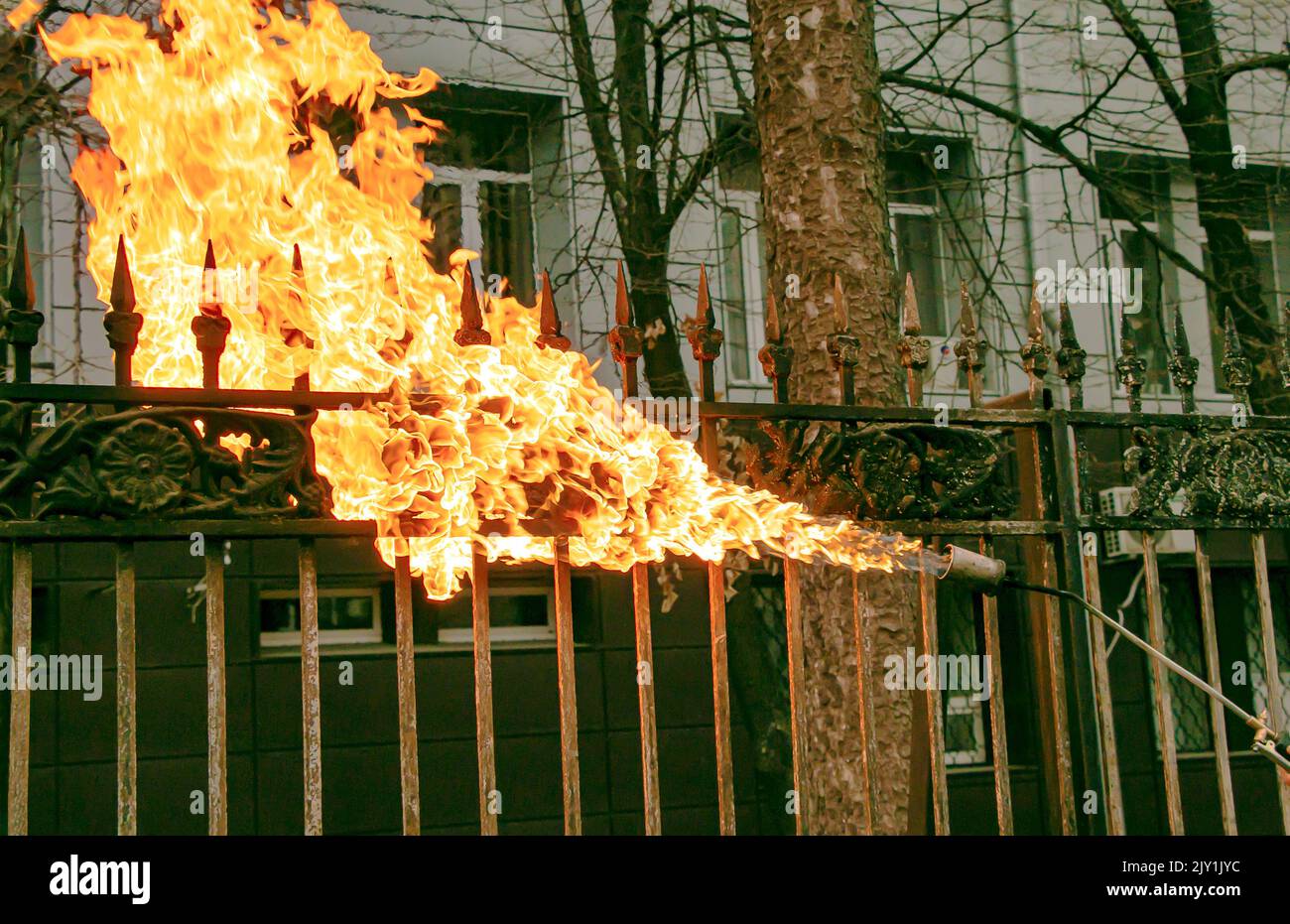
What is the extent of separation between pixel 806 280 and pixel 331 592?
18.9 feet

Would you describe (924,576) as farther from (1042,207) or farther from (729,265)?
(1042,207)

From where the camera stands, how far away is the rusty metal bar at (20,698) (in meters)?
3.59

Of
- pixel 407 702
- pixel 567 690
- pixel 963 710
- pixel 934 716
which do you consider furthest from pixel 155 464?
pixel 963 710

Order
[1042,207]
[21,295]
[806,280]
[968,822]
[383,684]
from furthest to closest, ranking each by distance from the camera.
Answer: [1042,207] → [968,822] → [383,684] → [806,280] → [21,295]

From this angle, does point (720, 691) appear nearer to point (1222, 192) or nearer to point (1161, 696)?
point (1161, 696)

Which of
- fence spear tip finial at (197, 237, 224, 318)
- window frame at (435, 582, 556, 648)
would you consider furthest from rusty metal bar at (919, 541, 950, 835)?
window frame at (435, 582, 556, 648)

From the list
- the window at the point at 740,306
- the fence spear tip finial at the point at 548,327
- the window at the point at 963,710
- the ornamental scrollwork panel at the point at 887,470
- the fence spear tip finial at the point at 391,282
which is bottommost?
the window at the point at 963,710

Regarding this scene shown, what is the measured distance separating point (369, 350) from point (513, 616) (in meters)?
6.75

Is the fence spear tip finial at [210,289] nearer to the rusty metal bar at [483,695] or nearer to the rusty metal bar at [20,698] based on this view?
the rusty metal bar at [20,698]

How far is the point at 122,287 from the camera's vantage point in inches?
146

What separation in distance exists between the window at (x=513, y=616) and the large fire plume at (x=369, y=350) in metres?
5.62

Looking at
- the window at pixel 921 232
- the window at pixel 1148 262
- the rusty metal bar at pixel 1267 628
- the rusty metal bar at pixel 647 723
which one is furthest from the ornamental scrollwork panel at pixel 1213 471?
the window at pixel 1148 262

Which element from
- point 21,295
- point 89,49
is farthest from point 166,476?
point 89,49
